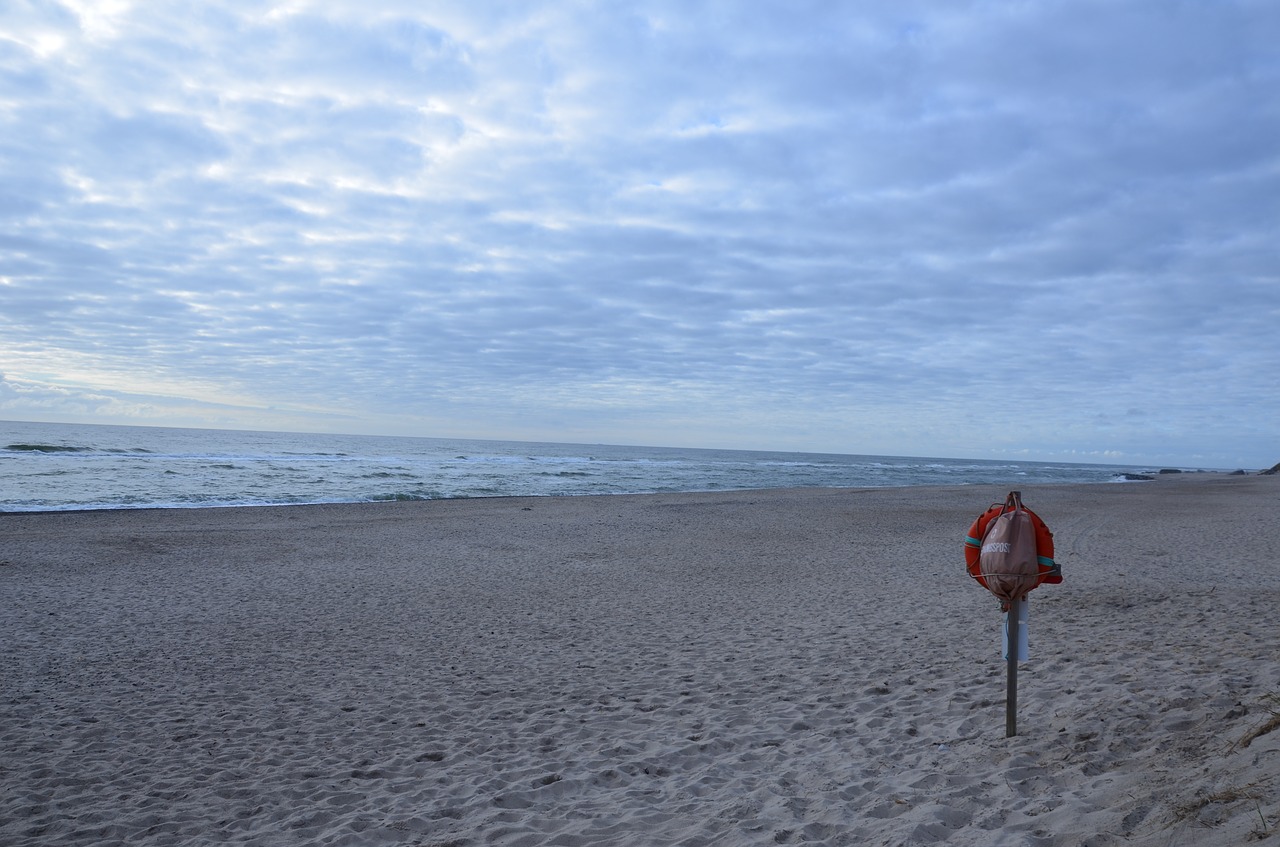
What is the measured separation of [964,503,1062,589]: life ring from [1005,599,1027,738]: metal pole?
0.75ft

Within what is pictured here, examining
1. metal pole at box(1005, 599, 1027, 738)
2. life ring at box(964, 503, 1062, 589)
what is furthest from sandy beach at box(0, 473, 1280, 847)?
life ring at box(964, 503, 1062, 589)

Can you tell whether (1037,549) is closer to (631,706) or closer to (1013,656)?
(1013,656)

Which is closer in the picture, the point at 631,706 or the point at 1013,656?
the point at 1013,656

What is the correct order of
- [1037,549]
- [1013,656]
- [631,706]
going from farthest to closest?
[631,706], [1013,656], [1037,549]

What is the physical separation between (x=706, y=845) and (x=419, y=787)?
1920 millimetres

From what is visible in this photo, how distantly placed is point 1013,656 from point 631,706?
2.91m

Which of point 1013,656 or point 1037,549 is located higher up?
point 1037,549

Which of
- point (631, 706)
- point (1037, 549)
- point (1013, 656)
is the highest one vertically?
point (1037, 549)

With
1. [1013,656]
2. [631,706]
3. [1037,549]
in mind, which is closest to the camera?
[1037,549]

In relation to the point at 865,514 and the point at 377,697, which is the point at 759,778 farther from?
the point at 865,514

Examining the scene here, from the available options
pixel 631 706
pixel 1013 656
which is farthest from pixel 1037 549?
pixel 631 706

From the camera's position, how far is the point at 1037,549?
3.97 meters

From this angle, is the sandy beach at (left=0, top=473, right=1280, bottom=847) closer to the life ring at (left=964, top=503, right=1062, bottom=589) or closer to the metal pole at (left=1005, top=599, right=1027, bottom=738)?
the metal pole at (left=1005, top=599, right=1027, bottom=738)

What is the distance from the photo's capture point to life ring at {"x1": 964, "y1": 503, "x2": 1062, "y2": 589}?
3.95 meters
